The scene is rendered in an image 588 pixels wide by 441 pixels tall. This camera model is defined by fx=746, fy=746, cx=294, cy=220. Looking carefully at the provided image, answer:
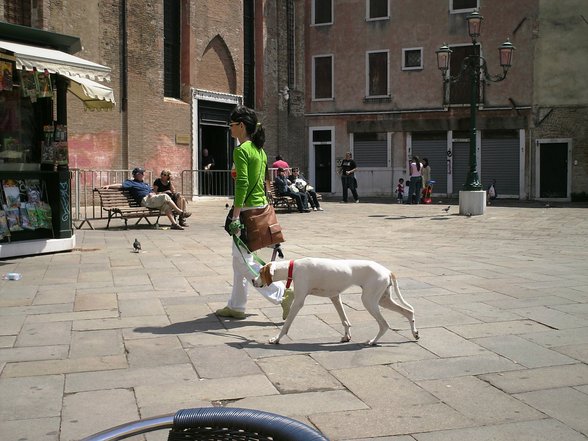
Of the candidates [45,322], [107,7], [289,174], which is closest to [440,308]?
[45,322]

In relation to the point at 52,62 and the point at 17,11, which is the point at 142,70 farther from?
the point at 52,62

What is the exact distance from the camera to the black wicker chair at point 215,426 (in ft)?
5.42

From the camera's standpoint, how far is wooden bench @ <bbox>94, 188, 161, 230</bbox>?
1573 cm

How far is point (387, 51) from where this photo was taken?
3180 centimetres

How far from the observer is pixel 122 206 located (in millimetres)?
16094

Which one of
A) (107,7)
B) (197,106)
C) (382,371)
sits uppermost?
(107,7)

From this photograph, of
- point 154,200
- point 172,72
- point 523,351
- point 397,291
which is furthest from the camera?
point 172,72

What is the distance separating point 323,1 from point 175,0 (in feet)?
30.2

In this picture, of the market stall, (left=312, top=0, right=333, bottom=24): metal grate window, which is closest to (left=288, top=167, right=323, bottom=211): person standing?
the market stall

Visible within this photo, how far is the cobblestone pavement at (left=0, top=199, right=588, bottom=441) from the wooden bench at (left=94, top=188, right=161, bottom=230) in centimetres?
487

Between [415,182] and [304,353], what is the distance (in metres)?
21.2

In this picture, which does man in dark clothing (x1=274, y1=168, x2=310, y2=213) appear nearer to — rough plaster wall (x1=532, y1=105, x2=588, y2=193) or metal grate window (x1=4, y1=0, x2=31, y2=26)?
metal grate window (x1=4, y1=0, x2=31, y2=26)

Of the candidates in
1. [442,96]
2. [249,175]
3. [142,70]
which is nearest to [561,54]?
[442,96]

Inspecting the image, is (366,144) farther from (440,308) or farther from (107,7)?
(440,308)
